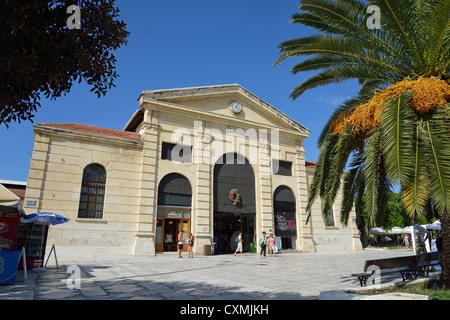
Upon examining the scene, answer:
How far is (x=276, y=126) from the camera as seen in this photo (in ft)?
82.1

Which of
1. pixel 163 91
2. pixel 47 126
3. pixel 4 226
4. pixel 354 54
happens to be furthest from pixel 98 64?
pixel 163 91

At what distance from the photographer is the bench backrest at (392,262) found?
7.49m

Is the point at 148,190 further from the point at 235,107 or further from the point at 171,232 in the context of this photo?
the point at 235,107

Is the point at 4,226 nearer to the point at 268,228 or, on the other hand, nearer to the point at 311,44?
the point at 311,44

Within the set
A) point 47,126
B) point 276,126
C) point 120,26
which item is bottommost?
point 120,26

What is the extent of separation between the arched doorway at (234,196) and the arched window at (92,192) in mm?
7404

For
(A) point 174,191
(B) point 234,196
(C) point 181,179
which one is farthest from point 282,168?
(A) point 174,191

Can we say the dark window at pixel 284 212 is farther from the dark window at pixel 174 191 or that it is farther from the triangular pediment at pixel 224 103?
the dark window at pixel 174 191

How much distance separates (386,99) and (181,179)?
15.4 meters

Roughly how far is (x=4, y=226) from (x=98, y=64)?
24.0ft

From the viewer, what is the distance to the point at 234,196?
21859 millimetres

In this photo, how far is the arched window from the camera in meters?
17.3

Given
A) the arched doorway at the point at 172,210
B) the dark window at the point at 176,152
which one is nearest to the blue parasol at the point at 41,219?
the arched doorway at the point at 172,210
